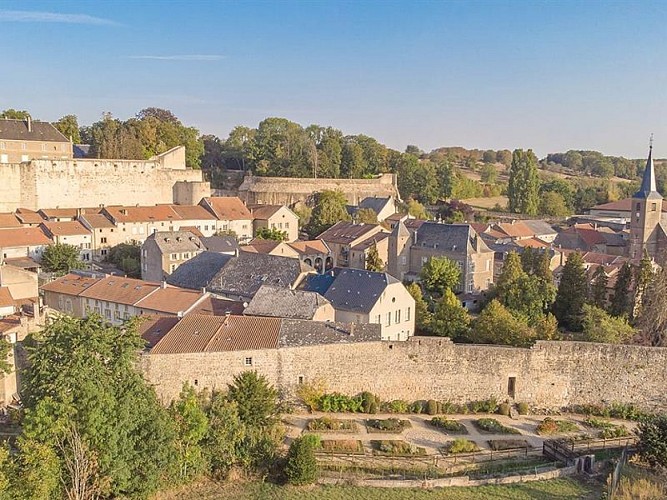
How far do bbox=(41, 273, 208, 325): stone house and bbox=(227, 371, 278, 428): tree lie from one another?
8986mm

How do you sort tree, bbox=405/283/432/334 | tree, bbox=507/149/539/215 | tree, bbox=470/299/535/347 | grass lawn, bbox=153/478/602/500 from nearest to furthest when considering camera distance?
grass lawn, bbox=153/478/602/500, tree, bbox=470/299/535/347, tree, bbox=405/283/432/334, tree, bbox=507/149/539/215

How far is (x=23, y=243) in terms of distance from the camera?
42.0m

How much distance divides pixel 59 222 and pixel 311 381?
30973 mm

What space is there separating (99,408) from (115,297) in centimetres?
1632

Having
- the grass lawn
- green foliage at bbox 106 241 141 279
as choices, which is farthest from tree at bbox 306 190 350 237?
the grass lawn

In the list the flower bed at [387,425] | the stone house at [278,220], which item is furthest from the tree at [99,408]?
the stone house at [278,220]

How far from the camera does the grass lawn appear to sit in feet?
56.6

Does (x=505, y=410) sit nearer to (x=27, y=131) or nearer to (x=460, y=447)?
(x=460, y=447)

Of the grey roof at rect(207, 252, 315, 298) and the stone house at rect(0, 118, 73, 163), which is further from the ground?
the stone house at rect(0, 118, 73, 163)

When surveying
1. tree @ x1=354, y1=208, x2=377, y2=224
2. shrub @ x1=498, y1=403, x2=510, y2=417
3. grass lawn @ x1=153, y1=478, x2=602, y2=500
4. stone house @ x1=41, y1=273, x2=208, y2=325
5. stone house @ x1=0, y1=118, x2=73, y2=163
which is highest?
stone house @ x1=0, y1=118, x2=73, y2=163

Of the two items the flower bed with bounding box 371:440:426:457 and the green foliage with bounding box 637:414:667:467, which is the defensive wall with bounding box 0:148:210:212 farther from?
the green foliage with bounding box 637:414:667:467

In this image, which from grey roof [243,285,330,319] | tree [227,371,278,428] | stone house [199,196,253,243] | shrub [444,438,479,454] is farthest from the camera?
stone house [199,196,253,243]

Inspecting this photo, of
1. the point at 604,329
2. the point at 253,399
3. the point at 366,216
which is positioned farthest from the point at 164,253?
the point at 604,329

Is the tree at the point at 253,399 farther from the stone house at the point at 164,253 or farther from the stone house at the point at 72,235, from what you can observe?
Result: the stone house at the point at 72,235
